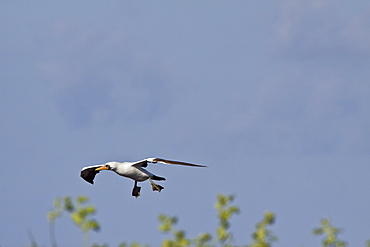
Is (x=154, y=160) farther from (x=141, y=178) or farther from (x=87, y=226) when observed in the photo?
(x=87, y=226)

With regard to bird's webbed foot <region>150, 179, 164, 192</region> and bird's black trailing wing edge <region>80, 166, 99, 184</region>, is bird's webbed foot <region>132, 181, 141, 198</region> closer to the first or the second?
bird's webbed foot <region>150, 179, 164, 192</region>

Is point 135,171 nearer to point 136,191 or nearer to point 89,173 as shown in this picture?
point 136,191

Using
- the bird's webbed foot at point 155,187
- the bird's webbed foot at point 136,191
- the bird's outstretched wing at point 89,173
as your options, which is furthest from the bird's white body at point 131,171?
the bird's outstretched wing at point 89,173

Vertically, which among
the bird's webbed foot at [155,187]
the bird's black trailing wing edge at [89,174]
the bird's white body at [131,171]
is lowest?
the bird's webbed foot at [155,187]

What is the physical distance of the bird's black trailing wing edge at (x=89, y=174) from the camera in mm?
33875

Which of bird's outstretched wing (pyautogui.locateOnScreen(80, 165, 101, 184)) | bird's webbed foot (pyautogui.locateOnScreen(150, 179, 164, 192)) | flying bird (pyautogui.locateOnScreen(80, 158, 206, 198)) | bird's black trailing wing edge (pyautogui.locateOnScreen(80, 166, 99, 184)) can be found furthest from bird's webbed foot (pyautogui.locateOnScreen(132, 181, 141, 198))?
bird's black trailing wing edge (pyautogui.locateOnScreen(80, 166, 99, 184))

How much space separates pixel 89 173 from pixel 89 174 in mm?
78

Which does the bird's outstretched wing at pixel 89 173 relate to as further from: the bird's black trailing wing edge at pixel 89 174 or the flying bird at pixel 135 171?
the flying bird at pixel 135 171

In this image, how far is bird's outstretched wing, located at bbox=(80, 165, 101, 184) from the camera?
3359cm

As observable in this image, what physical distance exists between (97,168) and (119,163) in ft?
6.08

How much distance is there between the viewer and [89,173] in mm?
34062

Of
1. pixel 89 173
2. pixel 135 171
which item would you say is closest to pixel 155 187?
pixel 135 171

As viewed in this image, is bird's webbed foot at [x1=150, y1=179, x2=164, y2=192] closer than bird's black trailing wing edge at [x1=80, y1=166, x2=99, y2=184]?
Yes

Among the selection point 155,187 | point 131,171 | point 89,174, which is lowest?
point 155,187
